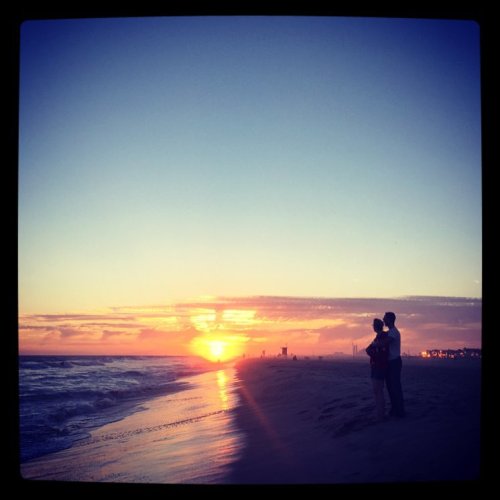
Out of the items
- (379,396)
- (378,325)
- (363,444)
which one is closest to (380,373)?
(379,396)

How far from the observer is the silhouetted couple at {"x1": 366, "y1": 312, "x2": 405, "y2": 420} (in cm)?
584

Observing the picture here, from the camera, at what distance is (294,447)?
18.6 feet

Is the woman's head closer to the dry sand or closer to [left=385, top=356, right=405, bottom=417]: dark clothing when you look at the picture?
[left=385, top=356, right=405, bottom=417]: dark clothing

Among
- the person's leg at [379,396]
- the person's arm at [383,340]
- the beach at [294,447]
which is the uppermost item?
the person's arm at [383,340]

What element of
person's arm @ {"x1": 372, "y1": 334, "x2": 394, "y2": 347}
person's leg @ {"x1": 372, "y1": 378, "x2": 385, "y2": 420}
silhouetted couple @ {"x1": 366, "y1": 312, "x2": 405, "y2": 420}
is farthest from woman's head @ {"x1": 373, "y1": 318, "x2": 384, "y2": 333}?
person's leg @ {"x1": 372, "y1": 378, "x2": 385, "y2": 420}

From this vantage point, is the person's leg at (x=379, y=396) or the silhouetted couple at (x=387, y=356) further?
the person's leg at (x=379, y=396)

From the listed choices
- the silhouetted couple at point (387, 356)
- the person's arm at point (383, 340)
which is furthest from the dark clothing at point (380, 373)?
the person's arm at point (383, 340)

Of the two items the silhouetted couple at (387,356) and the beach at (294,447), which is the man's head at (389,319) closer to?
the silhouetted couple at (387,356)

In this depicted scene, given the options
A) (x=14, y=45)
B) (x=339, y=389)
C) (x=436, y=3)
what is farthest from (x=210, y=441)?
(x=436, y=3)

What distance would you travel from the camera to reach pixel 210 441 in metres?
6.80

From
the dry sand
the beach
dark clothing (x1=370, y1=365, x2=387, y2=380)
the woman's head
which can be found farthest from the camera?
dark clothing (x1=370, y1=365, x2=387, y2=380)

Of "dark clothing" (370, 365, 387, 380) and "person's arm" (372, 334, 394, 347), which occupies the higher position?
"person's arm" (372, 334, 394, 347)

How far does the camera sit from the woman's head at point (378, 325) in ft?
19.0

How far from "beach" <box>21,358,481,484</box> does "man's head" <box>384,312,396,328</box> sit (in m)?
1.43
